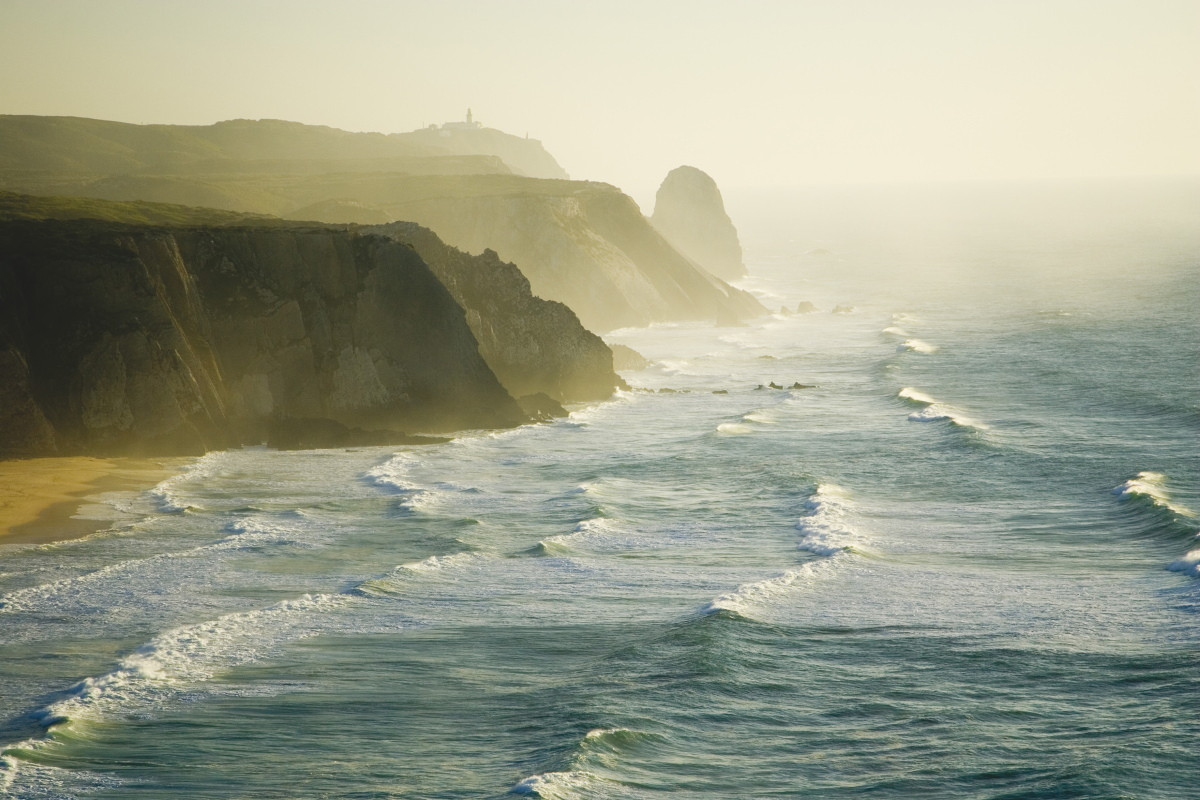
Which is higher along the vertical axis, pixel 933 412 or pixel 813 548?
pixel 933 412

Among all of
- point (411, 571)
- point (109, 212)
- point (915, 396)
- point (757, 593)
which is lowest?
point (757, 593)

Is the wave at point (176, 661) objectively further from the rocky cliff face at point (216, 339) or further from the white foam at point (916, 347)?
the white foam at point (916, 347)

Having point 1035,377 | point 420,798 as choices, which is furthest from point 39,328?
point 1035,377

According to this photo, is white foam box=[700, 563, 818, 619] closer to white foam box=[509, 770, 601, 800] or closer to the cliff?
white foam box=[509, 770, 601, 800]

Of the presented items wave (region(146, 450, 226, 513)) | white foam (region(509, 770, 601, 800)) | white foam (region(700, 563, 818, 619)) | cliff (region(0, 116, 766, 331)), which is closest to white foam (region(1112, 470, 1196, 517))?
white foam (region(700, 563, 818, 619))

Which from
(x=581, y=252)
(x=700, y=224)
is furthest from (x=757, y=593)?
(x=700, y=224)

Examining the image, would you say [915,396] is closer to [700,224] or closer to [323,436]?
[323,436]

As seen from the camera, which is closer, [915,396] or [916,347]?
[915,396]

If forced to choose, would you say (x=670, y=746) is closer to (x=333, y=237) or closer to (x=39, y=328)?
(x=39, y=328)
